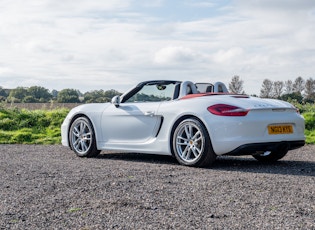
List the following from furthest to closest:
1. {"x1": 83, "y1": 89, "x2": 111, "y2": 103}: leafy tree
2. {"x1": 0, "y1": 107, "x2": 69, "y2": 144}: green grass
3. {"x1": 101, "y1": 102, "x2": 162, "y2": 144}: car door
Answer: {"x1": 0, "y1": 107, "x2": 69, "y2": 144}: green grass, {"x1": 83, "y1": 89, "x2": 111, "y2": 103}: leafy tree, {"x1": 101, "y1": 102, "x2": 162, "y2": 144}: car door

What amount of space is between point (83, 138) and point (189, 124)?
2448 millimetres

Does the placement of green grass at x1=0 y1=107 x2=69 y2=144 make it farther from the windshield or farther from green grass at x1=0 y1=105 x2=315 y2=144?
the windshield

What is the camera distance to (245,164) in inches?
328

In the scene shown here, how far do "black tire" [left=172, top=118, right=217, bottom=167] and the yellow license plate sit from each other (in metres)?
0.88

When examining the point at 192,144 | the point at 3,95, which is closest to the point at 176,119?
the point at 192,144

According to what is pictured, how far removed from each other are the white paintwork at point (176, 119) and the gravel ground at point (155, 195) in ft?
1.30

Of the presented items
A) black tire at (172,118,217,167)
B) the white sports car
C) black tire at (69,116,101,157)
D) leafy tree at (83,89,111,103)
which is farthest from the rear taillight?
leafy tree at (83,89,111,103)

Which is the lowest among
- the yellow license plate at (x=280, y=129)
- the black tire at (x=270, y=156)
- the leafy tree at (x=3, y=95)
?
the black tire at (x=270, y=156)

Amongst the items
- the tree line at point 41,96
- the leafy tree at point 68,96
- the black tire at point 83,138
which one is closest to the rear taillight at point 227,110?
the black tire at point 83,138

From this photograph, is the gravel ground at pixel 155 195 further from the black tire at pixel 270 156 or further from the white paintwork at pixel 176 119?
the white paintwork at pixel 176 119

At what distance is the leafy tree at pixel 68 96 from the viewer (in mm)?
22950

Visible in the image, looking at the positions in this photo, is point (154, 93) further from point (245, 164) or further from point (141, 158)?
point (245, 164)

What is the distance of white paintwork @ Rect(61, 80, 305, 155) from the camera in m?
7.41

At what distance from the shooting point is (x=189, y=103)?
7.86 metres
